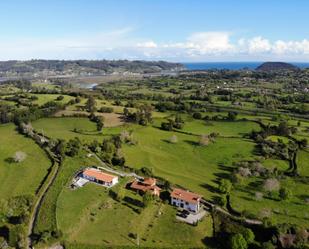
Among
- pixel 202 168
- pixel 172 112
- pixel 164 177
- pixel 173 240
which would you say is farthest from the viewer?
pixel 172 112

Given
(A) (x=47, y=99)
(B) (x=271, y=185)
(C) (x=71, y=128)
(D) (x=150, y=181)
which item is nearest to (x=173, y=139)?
(D) (x=150, y=181)

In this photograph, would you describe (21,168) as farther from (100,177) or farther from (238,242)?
(238,242)

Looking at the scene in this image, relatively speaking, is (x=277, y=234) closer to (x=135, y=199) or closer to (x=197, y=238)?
(x=197, y=238)

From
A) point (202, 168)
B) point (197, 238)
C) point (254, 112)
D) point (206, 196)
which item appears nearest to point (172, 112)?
point (254, 112)

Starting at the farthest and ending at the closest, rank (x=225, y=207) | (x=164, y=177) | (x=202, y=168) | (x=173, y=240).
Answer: (x=202, y=168), (x=164, y=177), (x=225, y=207), (x=173, y=240)

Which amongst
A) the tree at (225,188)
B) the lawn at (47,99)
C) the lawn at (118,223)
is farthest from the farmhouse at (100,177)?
the lawn at (47,99)

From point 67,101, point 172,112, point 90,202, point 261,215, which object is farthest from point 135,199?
point 67,101

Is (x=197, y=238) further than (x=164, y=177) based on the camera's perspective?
No
